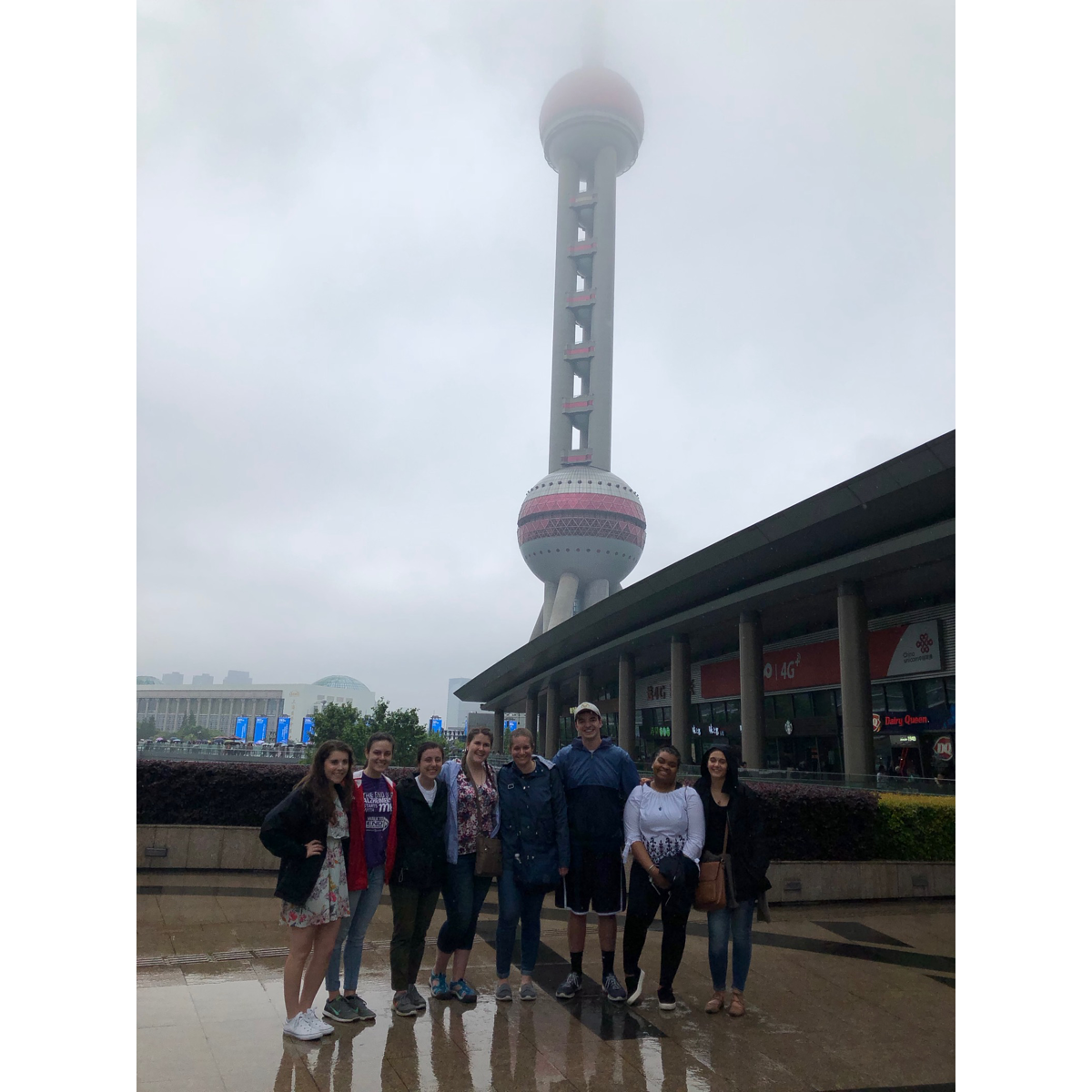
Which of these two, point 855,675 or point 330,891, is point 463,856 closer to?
point 330,891

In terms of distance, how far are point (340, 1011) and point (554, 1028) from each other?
55.1 inches

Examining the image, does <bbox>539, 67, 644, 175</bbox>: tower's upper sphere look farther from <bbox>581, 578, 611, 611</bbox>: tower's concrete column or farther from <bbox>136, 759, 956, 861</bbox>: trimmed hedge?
<bbox>136, 759, 956, 861</bbox>: trimmed hedge

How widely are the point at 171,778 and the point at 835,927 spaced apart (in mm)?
8400

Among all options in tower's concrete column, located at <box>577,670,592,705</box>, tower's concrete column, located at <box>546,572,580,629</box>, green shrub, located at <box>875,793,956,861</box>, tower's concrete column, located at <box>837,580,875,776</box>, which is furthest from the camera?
tower's concrete column, located at <box>546,572,580,629</box>

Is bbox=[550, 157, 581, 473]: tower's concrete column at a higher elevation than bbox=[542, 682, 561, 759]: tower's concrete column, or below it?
higher

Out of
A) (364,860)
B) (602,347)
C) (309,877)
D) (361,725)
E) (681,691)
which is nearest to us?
(309,877)

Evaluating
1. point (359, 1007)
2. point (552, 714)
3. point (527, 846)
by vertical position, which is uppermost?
point (527, 846)

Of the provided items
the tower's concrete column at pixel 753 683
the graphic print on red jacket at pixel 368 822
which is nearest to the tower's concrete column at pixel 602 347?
the tower's concrete column at pixel 753 683

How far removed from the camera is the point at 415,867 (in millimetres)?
6121

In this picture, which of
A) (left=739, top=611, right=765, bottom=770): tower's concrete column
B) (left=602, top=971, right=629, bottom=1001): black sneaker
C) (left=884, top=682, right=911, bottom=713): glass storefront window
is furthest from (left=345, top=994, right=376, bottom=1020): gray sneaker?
(left=884, top=682, right=911, bottom=713): glass storefront window

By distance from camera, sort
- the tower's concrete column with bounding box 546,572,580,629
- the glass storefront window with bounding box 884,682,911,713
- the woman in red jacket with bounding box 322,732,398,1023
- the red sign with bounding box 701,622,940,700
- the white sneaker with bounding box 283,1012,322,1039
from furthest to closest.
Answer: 1. the tower's concrete column with bounding box 546,572,580,629
2. the glass storefront window with bounding box 884,682,911,713
3. the red sign with bounding box 701,622,940,700
4. the woman in red jacket with bounding box 322,732,398,1023
5. the white sneaker with bounding box 283,1012,322,1039

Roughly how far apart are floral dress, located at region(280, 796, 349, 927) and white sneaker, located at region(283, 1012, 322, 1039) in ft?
1.77

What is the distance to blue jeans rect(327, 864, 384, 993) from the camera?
5.90 metres

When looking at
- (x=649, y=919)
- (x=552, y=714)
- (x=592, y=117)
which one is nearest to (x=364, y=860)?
(x=649, y=919)
